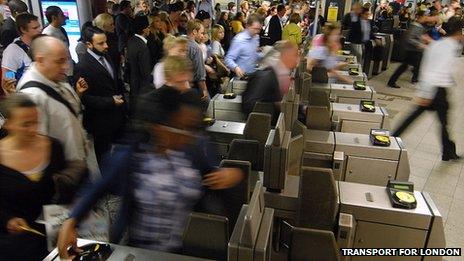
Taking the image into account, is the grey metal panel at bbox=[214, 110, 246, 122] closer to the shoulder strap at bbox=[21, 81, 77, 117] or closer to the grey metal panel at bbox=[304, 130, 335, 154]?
the grey metal panel at bbox=[304, 130, 335, 154]

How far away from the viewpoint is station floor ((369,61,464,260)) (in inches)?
140

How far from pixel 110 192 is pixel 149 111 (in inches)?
16.6

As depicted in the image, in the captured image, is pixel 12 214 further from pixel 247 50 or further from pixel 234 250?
pixel 247 50

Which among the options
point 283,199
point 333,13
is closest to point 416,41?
point 333,13

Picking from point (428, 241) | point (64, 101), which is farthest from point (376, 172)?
point (64, 101)

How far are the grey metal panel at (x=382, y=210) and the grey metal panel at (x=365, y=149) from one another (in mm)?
747

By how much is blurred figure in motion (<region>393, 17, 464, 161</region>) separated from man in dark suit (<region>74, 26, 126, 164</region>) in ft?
10.8

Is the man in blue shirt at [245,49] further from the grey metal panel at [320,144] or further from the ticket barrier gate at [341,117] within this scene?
the grey metal panel at [320,144]

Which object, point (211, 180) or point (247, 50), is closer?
point (211, 180)

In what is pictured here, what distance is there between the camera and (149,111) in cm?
165

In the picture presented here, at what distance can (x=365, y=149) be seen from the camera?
3.23 metres

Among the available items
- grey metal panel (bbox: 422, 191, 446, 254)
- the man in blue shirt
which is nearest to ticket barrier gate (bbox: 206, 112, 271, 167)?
grey metal panel (bbox: 422, 191, 446, 254)

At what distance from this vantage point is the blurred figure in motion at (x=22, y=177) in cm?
184

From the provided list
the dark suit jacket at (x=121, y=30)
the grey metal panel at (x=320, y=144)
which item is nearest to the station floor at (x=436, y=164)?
the grey metal panel at (x=320, y=144)
